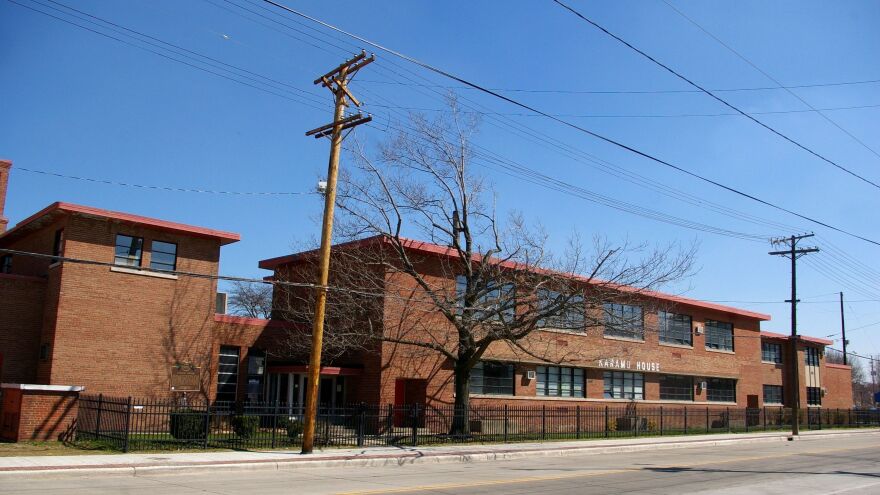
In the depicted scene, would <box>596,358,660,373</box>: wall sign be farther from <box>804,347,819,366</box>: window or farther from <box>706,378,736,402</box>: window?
<box>804,347,819,366</box>: window

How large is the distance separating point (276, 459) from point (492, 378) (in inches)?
648

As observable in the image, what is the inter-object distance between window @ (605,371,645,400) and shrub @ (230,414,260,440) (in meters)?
22.4

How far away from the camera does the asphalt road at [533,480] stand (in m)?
14.0

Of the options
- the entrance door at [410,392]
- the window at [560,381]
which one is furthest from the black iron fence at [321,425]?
the window at [560,381]

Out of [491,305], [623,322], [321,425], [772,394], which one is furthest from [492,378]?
[772,394]

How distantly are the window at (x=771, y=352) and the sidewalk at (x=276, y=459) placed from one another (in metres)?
29.4

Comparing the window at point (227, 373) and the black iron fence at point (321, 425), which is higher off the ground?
the window at point (227, 373)

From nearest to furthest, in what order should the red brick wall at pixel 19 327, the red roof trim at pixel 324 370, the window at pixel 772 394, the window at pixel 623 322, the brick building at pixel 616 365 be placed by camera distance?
1. the red brick wall at pixel 19 327
2. the window at pixel 623 322
3. the red roof trim at pixel 324 370
4. the brick building at pixel 616 365
5. the window at pixel 772 394

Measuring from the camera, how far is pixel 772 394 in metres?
54.4

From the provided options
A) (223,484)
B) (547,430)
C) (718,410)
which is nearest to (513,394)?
(547,430)

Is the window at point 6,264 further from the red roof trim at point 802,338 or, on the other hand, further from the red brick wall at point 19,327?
the red roof trim at point 802,338

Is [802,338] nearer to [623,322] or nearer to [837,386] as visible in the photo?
[837,386]

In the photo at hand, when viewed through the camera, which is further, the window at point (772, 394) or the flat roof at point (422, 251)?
the window at point (772, 394)

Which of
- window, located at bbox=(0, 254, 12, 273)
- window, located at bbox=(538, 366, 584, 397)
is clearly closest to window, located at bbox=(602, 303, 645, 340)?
window, located at bbox=(538, 366, 584, 397)
